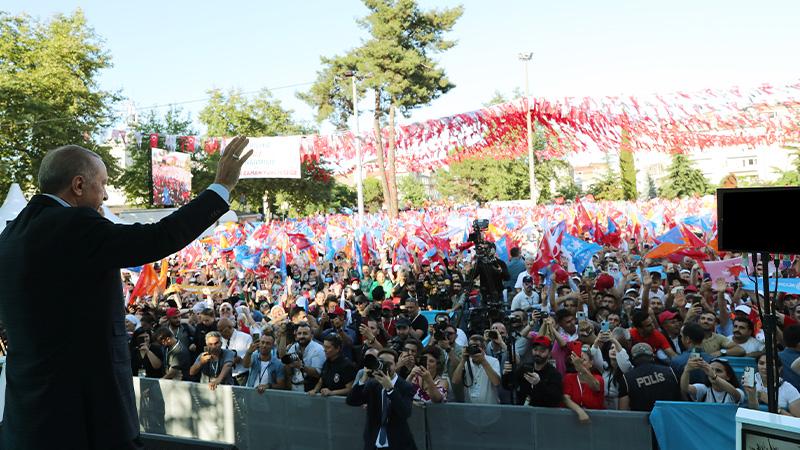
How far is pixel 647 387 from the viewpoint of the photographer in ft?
17.9

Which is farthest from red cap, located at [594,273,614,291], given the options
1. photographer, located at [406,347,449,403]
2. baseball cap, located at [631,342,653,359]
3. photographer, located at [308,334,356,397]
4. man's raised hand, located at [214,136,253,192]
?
man's raised hand, located at [214,136,253,192]

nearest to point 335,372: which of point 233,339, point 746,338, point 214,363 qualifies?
point 214,363

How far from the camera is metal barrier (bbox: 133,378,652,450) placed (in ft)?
17.4

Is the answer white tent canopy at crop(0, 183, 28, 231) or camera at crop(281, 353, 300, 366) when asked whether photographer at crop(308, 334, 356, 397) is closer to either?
camera at crop(281, 353, 300, 366)

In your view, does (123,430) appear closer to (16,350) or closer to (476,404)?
(16,350)

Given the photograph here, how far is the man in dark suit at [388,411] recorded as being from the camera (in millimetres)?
5438

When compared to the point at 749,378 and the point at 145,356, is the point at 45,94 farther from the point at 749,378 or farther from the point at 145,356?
the point at 749,378

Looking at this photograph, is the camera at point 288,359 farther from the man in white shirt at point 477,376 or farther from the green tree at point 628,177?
the green tree at point 628,177

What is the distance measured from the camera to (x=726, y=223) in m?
3.77

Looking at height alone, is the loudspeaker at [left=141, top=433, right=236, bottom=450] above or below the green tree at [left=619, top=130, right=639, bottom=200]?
below

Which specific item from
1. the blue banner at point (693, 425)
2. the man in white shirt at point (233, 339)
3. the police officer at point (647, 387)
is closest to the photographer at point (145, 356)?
the man in white shirt at point (233, 339)

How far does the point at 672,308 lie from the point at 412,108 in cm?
2782

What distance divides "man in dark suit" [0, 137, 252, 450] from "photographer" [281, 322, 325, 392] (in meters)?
4.91

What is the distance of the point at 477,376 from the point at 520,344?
1.14m
